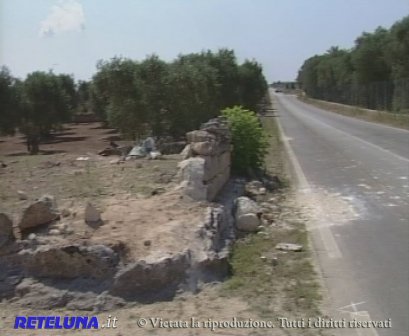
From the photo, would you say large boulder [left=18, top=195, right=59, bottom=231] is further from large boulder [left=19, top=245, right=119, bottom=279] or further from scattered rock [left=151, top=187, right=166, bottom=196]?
scattered rock [left=151, top=187, right=166, bottom=196]

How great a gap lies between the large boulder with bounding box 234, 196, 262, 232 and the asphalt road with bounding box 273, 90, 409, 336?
873 mm

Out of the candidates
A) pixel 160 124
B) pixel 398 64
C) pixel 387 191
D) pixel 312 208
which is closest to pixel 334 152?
pixel 160 124

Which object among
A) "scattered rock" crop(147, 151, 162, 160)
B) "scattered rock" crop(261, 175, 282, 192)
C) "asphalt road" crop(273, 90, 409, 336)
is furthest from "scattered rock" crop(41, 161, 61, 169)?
"asphalt road" crop(273, 90, 409, 336)

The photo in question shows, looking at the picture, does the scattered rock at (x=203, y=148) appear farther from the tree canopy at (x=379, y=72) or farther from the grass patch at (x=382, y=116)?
the tree canopy at (x=379, y=72)

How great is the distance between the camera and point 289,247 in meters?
6.98

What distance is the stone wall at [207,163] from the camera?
8.13m

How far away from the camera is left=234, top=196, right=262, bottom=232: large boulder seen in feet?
26.3

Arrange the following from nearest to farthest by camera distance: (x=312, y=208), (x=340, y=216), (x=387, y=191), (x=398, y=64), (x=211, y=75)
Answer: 1. (x=340, y=216)
2. (x=312, y=208)
3. (x=387, y=191)
4. (x=211, y=75)
5. (x=398, y=64)

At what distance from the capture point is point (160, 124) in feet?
63.7

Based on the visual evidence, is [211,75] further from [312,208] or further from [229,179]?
[312,208]

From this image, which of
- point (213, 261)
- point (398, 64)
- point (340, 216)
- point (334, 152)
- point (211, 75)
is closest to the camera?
point (213, 261)

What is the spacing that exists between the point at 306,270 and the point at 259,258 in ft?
2.31

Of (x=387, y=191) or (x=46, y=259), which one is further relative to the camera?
(x=387, y=191)

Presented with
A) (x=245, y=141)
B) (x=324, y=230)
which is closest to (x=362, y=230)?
(x=324, y=230)
